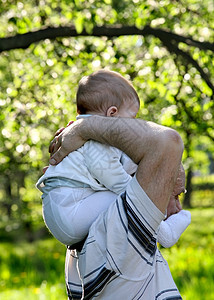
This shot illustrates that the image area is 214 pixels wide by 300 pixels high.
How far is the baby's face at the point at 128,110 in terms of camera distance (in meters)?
1.77

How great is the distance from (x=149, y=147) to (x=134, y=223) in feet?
0.84

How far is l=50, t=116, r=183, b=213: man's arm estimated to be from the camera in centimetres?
152

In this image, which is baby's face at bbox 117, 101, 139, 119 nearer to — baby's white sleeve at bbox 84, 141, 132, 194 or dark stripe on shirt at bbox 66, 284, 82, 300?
baby's white sleeve at bbox 84, 141, 132, 194

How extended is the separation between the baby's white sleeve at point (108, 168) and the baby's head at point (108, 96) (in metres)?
0.18

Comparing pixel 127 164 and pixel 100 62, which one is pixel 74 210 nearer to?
pixel 127 164

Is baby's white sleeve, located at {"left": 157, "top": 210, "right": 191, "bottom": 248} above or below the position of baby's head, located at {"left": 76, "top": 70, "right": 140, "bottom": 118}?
below

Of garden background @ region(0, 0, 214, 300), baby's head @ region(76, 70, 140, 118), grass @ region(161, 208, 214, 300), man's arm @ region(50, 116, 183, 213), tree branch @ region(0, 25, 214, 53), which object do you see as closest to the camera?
man's arm @ region(50, 116, 183, 213)

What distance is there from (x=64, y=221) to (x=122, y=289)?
0.99ft

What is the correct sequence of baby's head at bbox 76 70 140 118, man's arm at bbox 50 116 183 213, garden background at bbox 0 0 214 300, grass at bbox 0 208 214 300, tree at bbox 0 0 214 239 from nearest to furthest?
man's arm at bbox 50 116 183 213, baby's head at bbox 76 70 140 118, garden background at bbox 0 0 214 300, tree at bbox 0 0 214 239, grass at bbox 0 208 214 300

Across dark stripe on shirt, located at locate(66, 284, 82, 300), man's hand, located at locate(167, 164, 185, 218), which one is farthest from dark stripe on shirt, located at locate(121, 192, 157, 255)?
dark stripe on shirt, located at locate(66, 284, 82, 300)

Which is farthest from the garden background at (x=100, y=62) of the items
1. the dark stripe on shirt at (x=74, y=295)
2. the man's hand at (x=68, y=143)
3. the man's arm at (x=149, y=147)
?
the dark stripe on shirt at (x=74, y=295)

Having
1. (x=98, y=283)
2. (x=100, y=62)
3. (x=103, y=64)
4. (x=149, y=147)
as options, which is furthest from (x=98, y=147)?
(x=103, y=64)

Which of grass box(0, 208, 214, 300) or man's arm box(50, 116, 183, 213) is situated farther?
grass box(0, 208, 214, 300)

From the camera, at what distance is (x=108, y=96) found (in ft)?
5.74
